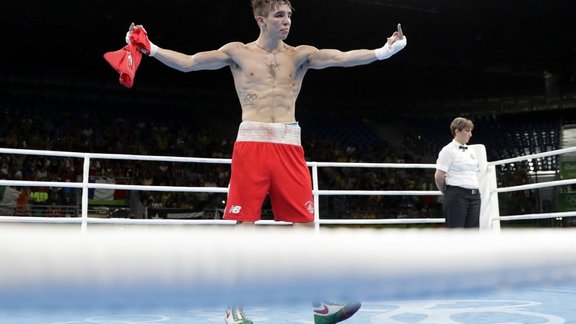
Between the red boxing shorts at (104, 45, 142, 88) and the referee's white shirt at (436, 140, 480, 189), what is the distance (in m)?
2.33

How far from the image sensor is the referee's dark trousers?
3.96 meters

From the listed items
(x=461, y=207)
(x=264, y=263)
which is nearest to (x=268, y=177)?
(x=264, y=263)

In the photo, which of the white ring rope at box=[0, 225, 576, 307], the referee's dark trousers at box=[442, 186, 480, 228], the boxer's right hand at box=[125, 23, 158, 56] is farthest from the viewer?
the referee's dark trousers at box=[442, 186, 480, 228]

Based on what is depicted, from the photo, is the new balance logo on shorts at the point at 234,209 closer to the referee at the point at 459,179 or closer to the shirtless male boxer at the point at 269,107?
the shirtless male boxer at the point at 269,107

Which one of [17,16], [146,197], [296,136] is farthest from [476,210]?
[17,16]

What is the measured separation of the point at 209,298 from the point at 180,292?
28 mm

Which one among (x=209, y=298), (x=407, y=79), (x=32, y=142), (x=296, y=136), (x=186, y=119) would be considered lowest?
(x=209, y=298)

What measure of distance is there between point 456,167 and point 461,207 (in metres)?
→ 0.27

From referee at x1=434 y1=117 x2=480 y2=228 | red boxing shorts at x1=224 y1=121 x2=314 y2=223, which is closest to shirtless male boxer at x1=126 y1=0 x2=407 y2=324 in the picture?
red boxing shorts at x1=224 y1=121 x2=314 y2=223

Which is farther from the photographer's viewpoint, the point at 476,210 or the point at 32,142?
the point at 32,142

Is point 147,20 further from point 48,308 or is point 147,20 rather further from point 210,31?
point 48,308

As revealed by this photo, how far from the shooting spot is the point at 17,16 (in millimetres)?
11391

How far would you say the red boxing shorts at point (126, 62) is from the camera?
7.65ft

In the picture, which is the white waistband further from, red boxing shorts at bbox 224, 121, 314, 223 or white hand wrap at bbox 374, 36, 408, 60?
white hand wrap at bbox 374, 36, 408, 60
